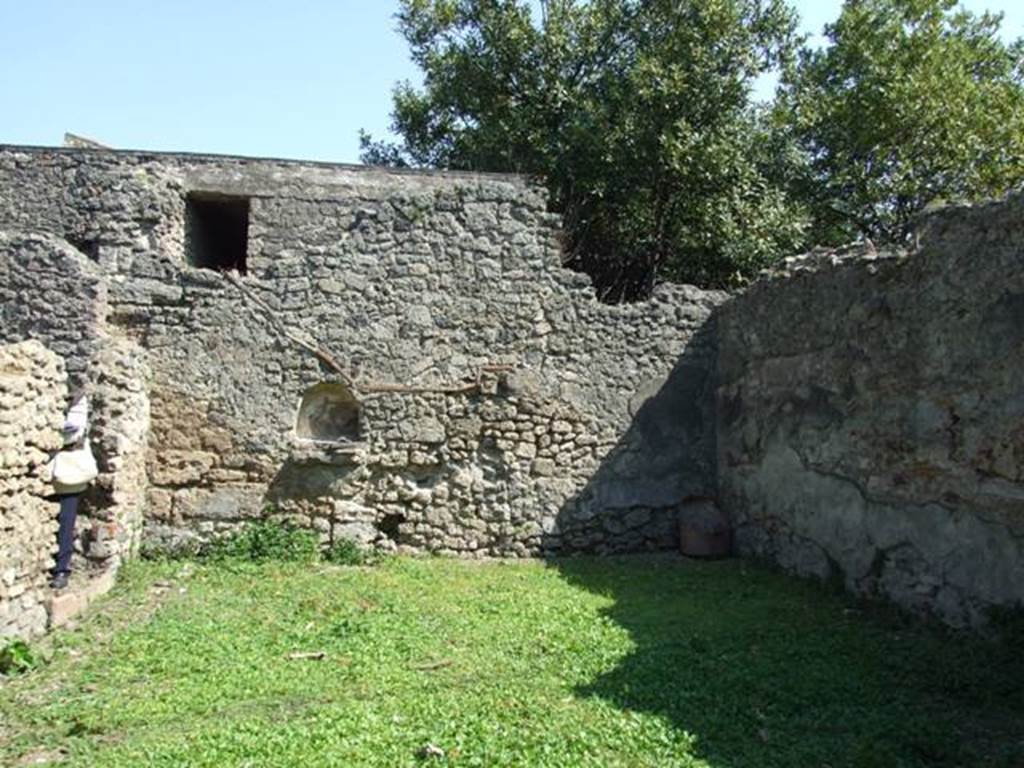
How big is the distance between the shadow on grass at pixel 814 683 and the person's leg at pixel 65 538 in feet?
13.2

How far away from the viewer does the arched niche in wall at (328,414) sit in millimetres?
8648

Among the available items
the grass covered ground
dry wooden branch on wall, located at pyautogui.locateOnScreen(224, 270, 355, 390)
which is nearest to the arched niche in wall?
dry wooden branch on wall, located at pyautogui.locateOnScreen(224, 270, 355, 390)

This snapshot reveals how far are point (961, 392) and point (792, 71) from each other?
1156 cm

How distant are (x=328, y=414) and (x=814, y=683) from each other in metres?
5.38

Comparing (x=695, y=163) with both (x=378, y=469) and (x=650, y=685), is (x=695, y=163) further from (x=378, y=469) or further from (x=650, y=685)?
(x=650, y=685)

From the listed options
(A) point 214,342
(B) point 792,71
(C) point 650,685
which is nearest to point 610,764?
(C) point 650,685

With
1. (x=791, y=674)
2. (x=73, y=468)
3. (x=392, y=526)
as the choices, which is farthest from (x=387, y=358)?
(x=791, y=674)

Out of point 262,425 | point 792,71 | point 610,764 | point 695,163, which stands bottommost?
point 610,764

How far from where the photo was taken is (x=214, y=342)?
27.7 feet

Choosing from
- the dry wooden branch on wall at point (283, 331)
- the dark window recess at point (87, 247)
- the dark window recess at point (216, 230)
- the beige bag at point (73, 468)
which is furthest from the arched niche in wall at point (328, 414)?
the dark window recess at point (87, 247)

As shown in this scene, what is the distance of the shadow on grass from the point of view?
13.2ft

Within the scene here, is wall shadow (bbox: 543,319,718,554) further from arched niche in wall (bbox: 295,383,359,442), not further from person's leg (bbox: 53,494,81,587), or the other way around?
person's leg (bbox: 53,494,81,587)

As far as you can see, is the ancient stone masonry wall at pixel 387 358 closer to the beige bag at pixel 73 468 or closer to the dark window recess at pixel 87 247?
the dark window recess at pixel 87 247

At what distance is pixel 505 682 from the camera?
489 cm
